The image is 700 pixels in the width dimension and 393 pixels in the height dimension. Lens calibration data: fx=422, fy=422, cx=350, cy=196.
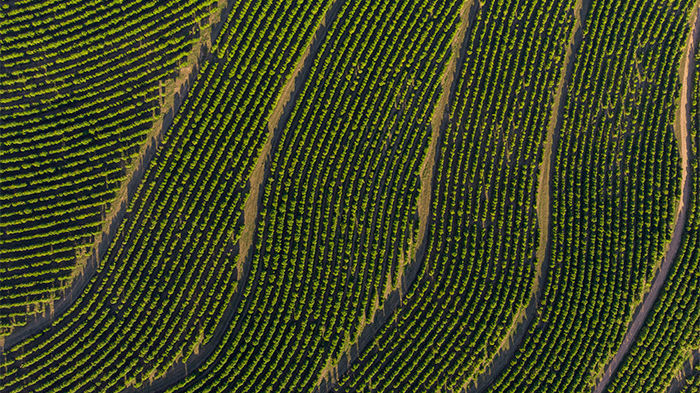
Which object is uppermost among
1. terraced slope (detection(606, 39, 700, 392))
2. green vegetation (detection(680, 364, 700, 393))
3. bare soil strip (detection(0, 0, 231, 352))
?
bare soil strip (detection(0, 0, 231, 352))

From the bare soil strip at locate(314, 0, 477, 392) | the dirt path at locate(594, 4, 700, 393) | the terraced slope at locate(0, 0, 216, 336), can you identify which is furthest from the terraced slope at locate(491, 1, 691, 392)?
the terraced slope at locate(0, 0, 216, 336)

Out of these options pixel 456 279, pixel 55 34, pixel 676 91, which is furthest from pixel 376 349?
pixel 55 34

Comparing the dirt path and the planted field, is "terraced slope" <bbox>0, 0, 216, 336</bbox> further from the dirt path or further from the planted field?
the dirt path

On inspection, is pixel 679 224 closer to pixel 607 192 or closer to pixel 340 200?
pixel 607 192

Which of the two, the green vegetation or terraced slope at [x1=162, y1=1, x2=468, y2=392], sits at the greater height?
terraced slope at [x1=162, y1=1, x2=468, y2=392]

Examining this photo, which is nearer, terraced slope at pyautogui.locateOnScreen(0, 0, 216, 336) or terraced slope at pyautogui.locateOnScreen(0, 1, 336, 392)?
terraced slope at pyautogui.locateOnScreen(0, 1, 336, 392)

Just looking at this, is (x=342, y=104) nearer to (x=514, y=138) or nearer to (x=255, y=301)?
(x=514, y=138)

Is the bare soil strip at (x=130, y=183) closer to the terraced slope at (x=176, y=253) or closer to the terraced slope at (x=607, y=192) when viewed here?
the terraced slope at (x=176, y=253)
